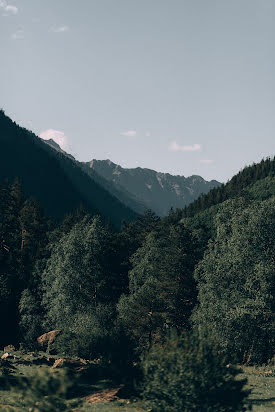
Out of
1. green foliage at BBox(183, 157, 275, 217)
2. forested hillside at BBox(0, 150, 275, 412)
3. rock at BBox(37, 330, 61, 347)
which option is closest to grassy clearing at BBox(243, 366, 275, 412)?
forested hillside at BBox(0, 150, 275, 412)

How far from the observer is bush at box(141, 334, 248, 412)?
19266mm

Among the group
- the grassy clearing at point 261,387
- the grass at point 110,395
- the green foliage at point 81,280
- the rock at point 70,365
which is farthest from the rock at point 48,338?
the grassy clearing at point 261,387

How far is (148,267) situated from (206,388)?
45.9 m

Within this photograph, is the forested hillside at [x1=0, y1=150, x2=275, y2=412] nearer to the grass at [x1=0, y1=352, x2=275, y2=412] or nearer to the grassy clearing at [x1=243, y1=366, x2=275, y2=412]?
the grass at [x1=0, y1=352, x2=275, y2=412]

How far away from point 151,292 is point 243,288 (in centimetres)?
1462

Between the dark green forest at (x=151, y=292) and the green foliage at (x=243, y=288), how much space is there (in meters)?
0.13

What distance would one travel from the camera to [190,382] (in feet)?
63.0

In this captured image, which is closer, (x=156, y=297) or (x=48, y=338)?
(x=156, y=297)

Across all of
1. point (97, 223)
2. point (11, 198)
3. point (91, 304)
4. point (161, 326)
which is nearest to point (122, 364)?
point (161, 326)

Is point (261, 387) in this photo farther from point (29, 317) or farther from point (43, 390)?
point (29, 317)

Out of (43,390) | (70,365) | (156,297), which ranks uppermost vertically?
(43,390)

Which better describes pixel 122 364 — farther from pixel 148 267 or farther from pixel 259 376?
pixel 148 267

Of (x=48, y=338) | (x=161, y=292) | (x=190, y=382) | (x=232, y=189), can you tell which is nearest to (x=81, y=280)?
(x=48, y=338)

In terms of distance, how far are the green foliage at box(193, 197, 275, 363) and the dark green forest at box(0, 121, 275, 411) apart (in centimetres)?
13
